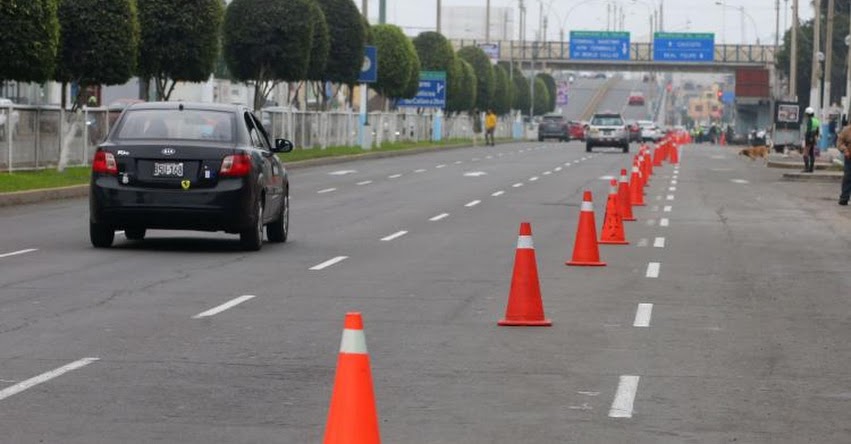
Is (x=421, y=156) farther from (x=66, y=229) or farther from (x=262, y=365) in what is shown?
(x=262, y=365)

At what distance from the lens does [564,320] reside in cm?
1436

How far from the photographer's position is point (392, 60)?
253ft

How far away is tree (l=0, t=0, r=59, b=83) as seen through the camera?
3325 cm

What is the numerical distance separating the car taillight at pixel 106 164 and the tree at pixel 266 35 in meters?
33.9

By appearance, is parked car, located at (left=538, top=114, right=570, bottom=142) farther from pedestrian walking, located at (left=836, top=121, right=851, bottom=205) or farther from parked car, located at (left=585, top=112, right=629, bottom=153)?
pedestrian walking, located at (left=836, top=121, right=851, bottom=205)

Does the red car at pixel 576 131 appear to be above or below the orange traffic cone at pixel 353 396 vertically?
below

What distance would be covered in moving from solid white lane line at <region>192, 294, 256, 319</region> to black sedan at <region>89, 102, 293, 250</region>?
437 cm

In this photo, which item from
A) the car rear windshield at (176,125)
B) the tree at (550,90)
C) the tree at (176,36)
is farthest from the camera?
the tree at (550,90)

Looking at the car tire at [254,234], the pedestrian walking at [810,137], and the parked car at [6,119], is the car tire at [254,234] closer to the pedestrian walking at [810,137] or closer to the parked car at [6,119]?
the parked car at [6,119]

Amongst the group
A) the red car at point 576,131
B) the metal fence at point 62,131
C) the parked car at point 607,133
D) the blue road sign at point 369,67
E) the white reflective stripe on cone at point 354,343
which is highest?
the blue road sign at point 369,67

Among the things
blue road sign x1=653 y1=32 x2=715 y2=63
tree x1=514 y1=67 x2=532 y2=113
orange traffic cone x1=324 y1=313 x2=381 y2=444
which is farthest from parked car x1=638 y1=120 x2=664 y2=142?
orange traffic cone x1=324 y1=313 x2=381 y2=444

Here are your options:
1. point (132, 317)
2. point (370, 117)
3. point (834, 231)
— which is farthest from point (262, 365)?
point (370, 117)

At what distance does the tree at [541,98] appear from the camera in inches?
6127

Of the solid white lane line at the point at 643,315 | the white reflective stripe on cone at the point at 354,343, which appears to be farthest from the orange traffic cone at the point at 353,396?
the solid white lane line at the point at 643,315
